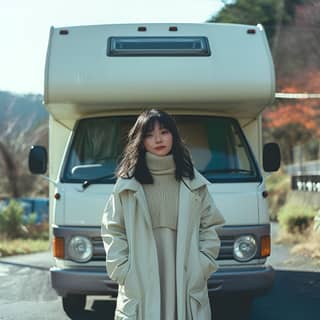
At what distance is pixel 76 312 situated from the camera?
7441 mm

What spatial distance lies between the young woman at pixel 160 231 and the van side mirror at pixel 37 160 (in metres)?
2.75

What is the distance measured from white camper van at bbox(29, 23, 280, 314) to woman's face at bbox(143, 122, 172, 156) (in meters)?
2.09

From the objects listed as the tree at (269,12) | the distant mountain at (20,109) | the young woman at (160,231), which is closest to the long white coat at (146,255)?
the young woman at (160,231)

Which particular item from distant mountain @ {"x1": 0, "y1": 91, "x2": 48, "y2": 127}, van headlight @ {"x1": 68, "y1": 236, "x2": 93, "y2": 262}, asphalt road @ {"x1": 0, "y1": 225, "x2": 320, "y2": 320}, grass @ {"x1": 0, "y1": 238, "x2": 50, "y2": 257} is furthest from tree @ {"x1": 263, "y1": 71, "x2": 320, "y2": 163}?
van headlight @ {"x1": 68, "y1": 236, "x2": 93, "y2": 262}

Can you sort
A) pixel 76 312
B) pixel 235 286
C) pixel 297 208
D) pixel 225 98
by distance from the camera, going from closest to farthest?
pixel 235 286 < pixel 225 98 < pixel 76 312 < pixel 297 208

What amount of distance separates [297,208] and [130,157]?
11.5 metres

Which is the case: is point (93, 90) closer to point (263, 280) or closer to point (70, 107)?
point (70, 107)

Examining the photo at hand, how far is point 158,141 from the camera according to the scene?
422 cm

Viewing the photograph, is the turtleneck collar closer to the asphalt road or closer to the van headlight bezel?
the van headlight bezel

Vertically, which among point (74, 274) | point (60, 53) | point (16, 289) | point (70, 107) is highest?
point (60, 53)

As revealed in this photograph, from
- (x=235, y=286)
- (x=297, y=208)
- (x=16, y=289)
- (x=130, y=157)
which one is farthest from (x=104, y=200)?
(x=297, y=208)

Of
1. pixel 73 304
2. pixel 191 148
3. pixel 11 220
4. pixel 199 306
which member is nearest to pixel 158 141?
pixel 199 306

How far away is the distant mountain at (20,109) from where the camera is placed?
32.3 m

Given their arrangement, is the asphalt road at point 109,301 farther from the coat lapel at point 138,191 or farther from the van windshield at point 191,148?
the coat lapel at point 138,191
